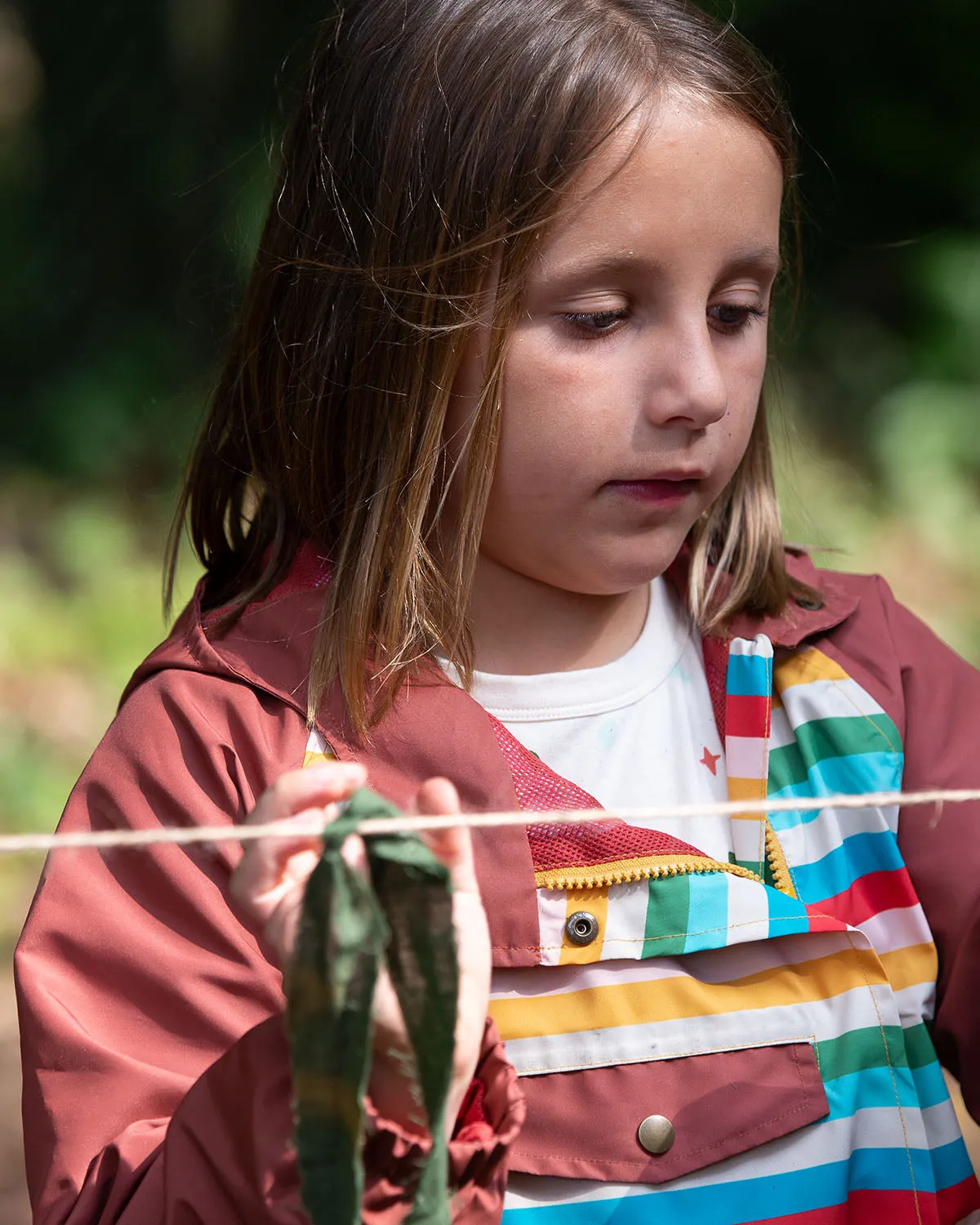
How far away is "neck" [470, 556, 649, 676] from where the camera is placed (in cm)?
131

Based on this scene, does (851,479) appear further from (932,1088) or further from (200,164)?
Result: (932,1088)

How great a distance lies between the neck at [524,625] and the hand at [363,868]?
457 mm

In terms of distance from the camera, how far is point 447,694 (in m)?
1.20

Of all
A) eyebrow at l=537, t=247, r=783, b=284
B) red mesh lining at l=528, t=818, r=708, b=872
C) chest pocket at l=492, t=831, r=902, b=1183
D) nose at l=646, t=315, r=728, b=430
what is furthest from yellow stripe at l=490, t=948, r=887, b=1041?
eyebrow at l=537, t=247, r=783, b=284

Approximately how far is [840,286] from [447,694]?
3.08m

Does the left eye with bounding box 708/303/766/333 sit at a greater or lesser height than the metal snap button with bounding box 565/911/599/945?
greater

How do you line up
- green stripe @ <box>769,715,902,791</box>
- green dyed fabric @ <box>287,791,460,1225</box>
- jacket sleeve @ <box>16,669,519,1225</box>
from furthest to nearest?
green stripe @ <box>769,715,902,791</box> → jacket sleeve @ <box>16,669,519,1225</box> → green dyed fabric @ <box>287,791,460,1225</box>

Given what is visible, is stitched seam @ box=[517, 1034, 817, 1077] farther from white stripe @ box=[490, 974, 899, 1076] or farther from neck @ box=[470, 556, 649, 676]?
neck @ box=[470, 556, 649, 676]

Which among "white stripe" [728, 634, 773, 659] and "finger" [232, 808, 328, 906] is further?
"white stripe" [728, 634, 773, 659]

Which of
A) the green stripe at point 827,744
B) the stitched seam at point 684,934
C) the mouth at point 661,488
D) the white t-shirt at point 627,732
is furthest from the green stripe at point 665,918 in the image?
the mouth at point 661,488

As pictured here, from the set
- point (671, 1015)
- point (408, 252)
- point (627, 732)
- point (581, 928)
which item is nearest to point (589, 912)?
point (581, 928)

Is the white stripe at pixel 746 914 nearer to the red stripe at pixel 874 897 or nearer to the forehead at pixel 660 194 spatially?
the red stripe at pixel 874 897

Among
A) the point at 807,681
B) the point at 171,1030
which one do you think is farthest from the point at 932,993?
the point at 171,1030

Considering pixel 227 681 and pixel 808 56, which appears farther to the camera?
pixel 808 56
